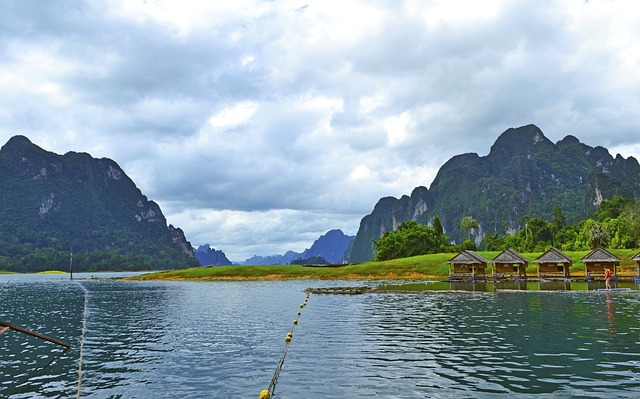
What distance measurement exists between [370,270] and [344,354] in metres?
93.2

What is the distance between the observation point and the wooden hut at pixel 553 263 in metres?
83.6

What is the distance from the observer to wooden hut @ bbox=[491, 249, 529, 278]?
287ft

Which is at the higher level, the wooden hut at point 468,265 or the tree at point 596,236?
the tree at point 596,236

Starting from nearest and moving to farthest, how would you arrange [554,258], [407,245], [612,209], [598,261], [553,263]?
[598,261] → [554,258] → [553,263] → [407,245] → [612,209]

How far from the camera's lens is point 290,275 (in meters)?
122

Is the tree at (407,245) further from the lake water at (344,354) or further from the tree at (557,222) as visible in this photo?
the lake water at (344,354)

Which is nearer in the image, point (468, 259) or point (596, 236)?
point (468, 259)

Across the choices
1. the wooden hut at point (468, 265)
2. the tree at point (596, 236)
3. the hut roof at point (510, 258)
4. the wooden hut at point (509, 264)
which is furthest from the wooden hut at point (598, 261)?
the tree at point (596, 236)

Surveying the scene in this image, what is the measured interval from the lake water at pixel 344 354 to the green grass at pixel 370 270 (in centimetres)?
6225

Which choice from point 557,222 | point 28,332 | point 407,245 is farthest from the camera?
point 557,222

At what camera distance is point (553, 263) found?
285 ft

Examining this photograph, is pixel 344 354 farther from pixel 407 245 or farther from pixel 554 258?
pixel 407 245

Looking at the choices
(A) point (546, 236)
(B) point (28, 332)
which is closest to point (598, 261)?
(A) point (546, 236)

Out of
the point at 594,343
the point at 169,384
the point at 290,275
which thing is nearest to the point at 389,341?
the point at 594,343
